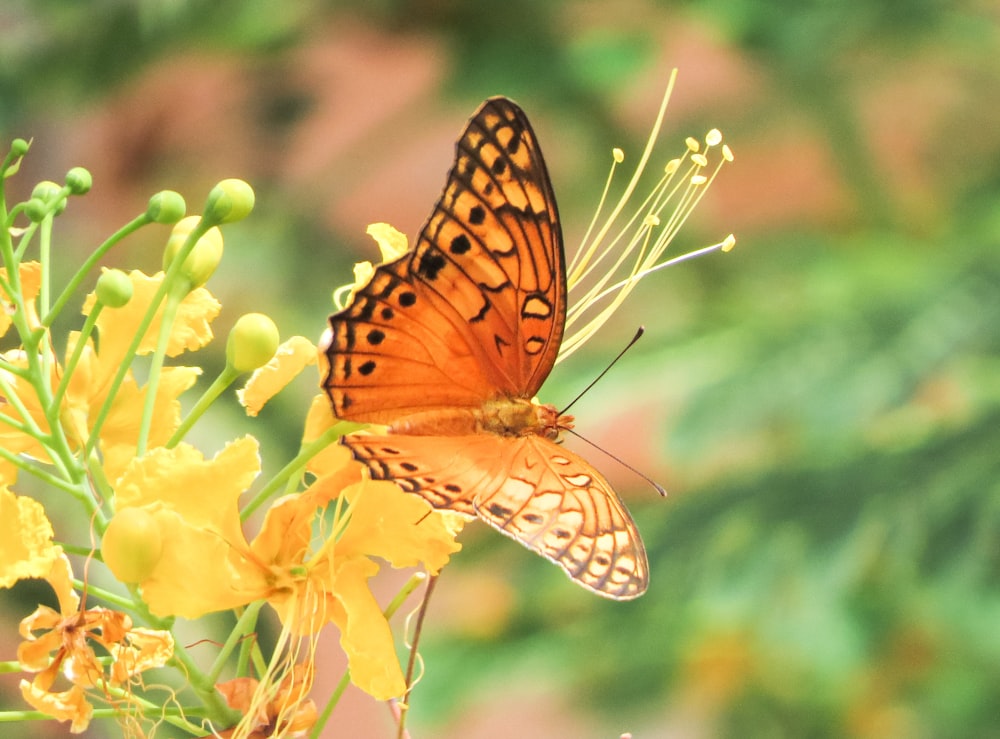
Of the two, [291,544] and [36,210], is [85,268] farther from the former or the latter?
[291,544]

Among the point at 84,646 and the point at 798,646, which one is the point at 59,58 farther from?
the point at 84,646

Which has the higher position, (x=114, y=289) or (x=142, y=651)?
(x=114, y=289)

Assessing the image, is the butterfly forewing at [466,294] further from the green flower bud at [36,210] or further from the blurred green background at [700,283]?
the blurred green background at [700,283]

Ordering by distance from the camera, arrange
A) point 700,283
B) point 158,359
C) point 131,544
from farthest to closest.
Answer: point 700,283, point 158,359, point 131,544

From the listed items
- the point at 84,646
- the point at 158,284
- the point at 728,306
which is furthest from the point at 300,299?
the point at 84,646

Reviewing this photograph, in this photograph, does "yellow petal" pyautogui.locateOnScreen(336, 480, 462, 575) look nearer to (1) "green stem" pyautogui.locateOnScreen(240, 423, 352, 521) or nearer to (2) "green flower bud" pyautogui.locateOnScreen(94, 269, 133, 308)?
(1) "green stem" pyautogui.locateOnScreen(240, 423, 352, 521)

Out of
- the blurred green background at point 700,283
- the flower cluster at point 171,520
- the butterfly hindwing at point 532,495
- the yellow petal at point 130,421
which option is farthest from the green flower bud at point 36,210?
the blurred green background at point 700,283

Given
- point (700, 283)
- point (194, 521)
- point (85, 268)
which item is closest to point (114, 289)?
point (85, 268)
